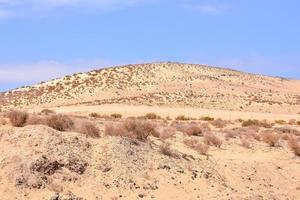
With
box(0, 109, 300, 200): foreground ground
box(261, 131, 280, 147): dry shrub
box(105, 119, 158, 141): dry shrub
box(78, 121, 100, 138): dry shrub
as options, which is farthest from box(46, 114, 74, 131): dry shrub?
box(261, 131, 280, 147): dry shrub

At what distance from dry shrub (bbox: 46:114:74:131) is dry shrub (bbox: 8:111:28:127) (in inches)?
33.2

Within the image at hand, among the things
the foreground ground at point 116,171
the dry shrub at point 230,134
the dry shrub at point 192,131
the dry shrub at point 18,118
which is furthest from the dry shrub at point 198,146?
the dry shrub at point 18,118

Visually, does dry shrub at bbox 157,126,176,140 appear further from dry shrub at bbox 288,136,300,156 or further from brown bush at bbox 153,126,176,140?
dry shrub at bbox 288,136,300,156

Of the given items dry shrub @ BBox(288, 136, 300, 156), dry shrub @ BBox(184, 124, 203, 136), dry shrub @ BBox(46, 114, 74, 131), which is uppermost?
dry shrub @ BBox(46, 114, 74, 131)

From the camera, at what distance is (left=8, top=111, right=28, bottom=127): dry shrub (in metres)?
22.3

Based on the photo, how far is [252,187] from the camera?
21.1 m

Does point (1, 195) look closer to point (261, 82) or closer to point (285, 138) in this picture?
point (285, 138)

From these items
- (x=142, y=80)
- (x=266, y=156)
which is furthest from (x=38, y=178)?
(x=142, y=80)

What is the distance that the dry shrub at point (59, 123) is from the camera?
74.5 ft

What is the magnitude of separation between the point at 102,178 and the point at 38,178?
2.06m

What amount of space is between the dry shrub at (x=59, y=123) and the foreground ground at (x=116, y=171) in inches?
51.5

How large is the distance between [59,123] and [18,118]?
1.45m

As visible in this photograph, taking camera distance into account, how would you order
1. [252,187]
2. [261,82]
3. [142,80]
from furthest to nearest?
1. [261,82]
2. [142,80]
3. [252,187]

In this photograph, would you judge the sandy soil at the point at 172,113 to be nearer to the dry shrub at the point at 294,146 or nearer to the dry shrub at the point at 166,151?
the dry shrub at the point at 294,146
